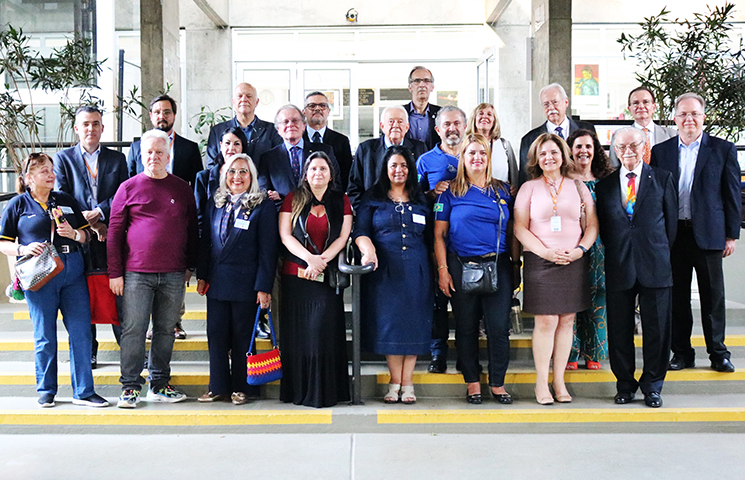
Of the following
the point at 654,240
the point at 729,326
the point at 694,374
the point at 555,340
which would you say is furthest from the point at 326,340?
the point at 729,326

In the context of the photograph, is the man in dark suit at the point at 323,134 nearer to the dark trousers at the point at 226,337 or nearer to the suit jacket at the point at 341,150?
the suit jacket at the point at 341,150

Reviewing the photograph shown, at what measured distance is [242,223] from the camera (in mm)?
4270

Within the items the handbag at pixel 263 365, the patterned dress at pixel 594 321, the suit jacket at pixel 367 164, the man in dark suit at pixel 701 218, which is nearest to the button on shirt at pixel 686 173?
the man in dark suit at pixel 701 218

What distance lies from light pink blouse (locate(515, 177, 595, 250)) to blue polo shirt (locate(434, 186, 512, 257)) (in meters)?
0.19

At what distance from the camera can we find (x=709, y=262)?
461 cm

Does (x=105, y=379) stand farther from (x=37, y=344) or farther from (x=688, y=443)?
(x=688, y=443)

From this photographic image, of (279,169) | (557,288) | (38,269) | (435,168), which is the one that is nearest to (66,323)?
(38,269)

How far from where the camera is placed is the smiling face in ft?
14.7

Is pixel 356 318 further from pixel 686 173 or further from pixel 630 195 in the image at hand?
pixel 686 173

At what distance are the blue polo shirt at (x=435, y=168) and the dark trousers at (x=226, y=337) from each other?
142cm

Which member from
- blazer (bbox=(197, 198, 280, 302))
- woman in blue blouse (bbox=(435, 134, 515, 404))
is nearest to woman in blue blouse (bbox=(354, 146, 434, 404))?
woman in blue blouse (bbox=(435, 134, 515, 404))

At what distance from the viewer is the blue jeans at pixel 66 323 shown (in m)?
4.23

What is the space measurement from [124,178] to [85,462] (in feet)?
6.44

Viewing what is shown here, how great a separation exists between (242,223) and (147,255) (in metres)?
0.60
